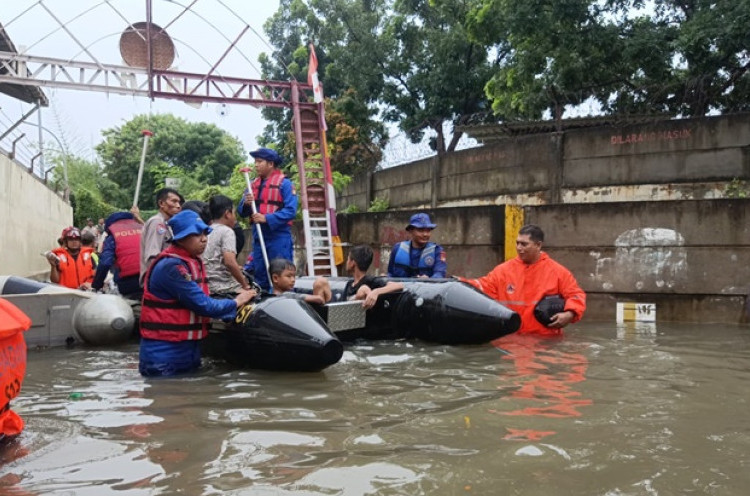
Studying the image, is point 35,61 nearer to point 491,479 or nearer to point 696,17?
point 696,17

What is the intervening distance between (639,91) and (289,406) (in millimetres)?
12472

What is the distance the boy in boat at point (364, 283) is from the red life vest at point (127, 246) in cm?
247

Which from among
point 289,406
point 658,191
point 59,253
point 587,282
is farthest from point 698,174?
point 59,253

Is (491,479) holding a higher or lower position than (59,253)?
lower

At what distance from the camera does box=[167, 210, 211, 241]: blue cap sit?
445cm

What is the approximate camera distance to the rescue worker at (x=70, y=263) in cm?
857

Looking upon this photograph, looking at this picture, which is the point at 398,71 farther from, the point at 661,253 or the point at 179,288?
the point at 179,288

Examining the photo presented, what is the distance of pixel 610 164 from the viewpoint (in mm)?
11172

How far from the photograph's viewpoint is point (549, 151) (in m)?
11.7

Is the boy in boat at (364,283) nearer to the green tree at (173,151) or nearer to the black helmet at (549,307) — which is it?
the black helmet at (549,307)

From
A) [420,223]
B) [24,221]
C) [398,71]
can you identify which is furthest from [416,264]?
Answer: [398,71]

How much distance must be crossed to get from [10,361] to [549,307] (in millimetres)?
4520

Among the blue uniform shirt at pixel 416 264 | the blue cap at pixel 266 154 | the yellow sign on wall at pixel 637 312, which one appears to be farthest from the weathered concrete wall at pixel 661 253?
the blue cap at pixel 266 154

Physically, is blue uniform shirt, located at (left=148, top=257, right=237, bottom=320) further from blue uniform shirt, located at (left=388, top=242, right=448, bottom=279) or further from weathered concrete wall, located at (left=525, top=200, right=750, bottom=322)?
weathered concrete wall, located at (left=525, top=200, right=750, bottom=322)
